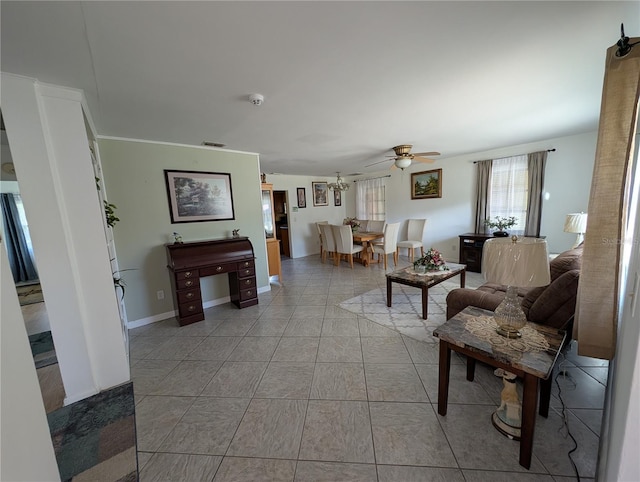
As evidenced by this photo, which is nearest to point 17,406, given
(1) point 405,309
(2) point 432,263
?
(1) point 405,309

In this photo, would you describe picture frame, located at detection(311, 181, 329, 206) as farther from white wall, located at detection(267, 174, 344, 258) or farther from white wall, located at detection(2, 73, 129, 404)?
white wall, located at detection(2, 73, 129, 404)

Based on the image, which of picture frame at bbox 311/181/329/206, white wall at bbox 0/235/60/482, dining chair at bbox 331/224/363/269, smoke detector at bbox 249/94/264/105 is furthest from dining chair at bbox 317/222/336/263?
white wall at bbox 0/235/60/482

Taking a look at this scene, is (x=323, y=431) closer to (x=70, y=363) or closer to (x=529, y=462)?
(x=529, y=462)

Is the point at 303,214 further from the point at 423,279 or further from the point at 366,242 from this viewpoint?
the point at 423,279

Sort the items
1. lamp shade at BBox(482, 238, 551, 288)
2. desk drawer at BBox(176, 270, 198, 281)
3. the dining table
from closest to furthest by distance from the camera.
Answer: lamp shade at BBox(482, 238, 551, 288)
desk drawer at BBox(176, 270, 198, 281)
the dining table

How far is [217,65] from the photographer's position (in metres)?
1.51

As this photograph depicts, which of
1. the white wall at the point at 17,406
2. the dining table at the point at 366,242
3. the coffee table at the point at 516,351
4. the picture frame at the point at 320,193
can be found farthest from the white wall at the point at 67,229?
the picture frame at the point at 320,193

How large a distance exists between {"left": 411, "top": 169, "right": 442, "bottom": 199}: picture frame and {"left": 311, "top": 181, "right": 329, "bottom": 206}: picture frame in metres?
2.41

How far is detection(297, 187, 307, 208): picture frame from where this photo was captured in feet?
21.3

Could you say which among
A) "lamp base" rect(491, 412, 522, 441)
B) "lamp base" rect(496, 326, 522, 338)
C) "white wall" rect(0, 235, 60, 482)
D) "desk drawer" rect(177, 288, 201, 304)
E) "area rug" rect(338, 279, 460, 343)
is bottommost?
"area rug" rect(338, 279, 460, 343)

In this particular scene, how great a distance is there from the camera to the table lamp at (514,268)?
1.25 metres

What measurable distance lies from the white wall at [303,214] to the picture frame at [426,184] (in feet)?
6.34

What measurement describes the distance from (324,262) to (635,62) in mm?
5229

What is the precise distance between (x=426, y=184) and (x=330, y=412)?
5.13 meters
